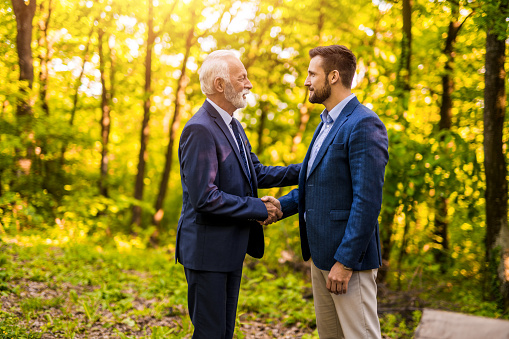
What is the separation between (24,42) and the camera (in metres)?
6.23

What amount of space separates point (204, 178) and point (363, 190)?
35.8 inches

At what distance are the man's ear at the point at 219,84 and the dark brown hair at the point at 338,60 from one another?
0.66m

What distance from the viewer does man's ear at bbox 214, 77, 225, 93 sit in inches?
102

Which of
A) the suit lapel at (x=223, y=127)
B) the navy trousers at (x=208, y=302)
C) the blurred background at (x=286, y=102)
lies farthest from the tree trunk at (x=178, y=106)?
the navy trousers at (x=208, y=302)

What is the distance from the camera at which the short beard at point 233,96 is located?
260 cm

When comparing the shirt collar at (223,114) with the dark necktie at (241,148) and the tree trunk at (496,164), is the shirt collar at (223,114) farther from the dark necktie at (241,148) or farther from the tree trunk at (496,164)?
the tree trunk at (496,164)

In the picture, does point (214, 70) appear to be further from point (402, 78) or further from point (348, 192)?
point (402, 78)

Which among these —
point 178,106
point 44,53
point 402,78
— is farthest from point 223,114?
point 178,106

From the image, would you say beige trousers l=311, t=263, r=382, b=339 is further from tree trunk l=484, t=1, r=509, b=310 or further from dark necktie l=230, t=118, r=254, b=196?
tree trunk l=484, t=1, r=509, b=310

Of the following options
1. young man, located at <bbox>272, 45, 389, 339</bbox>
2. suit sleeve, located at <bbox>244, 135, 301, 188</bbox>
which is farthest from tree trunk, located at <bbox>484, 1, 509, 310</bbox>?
young man, located at <bbox>272, 45, 389, 339</bbox>

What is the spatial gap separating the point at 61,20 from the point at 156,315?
6132 millimetres

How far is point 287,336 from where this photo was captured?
4.05m

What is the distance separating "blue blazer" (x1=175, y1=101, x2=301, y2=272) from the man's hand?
56 centimetres

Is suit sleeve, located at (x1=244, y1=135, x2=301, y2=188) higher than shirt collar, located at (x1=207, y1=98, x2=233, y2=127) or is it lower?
lower
